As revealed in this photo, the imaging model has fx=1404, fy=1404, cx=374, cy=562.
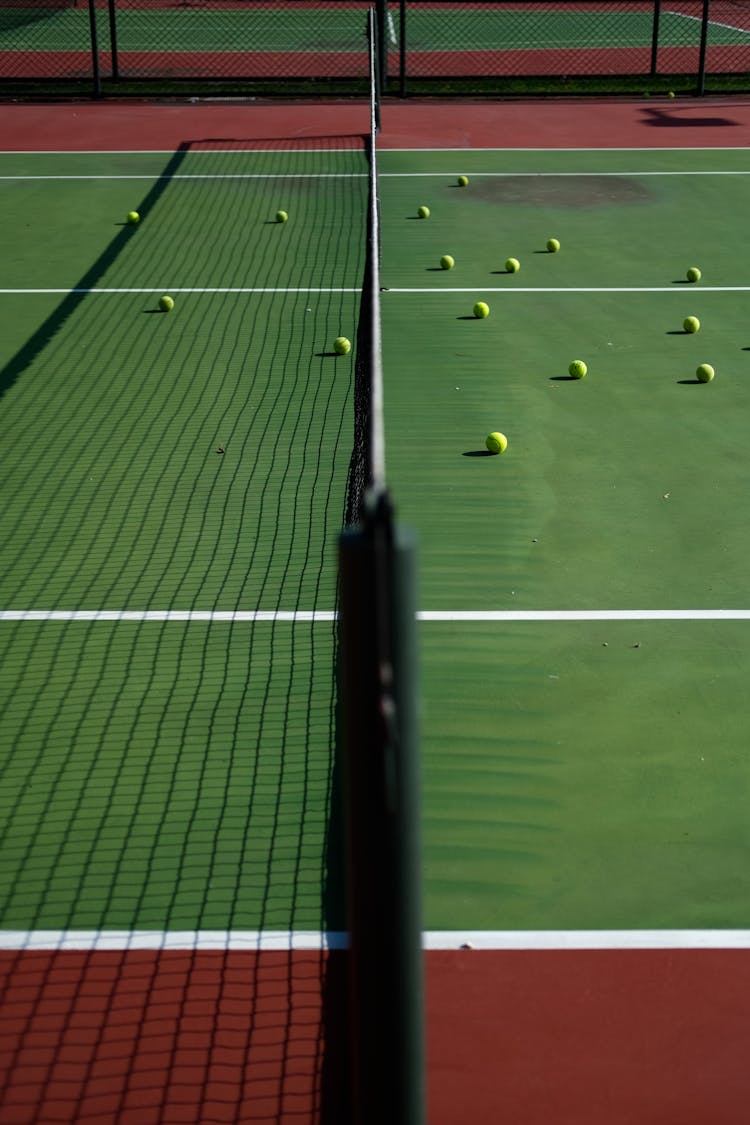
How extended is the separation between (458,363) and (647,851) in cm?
570

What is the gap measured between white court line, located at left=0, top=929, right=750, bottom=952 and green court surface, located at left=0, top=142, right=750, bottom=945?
0.05 metres

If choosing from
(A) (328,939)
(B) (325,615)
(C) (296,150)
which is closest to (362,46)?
(C) (296,150)

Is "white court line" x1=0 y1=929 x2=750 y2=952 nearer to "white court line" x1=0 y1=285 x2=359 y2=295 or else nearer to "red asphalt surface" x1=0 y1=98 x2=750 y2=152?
"white court line" x1=0 y1=285 x2=359 y2=295

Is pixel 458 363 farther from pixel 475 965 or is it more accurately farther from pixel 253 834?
pixel 475 965

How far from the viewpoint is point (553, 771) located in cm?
523

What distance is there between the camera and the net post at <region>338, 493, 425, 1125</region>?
176 centimetres

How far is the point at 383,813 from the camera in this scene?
184 cm

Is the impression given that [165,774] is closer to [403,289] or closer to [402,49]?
[403,289]

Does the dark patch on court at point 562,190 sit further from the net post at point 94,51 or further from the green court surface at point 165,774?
the green court surface at point 165,774

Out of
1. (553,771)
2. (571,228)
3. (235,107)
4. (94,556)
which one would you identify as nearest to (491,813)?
(553,771)

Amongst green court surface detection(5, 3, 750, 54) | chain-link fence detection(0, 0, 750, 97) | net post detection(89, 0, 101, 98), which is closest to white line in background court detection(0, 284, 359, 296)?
net post detection(89, 0, 101, 98)

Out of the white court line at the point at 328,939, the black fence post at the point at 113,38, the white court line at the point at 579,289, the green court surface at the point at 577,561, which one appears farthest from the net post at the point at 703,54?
the white court line at the point at 328,939

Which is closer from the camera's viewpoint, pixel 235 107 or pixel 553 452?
pixel 553 452

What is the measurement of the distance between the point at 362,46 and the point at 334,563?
24.3 metres
